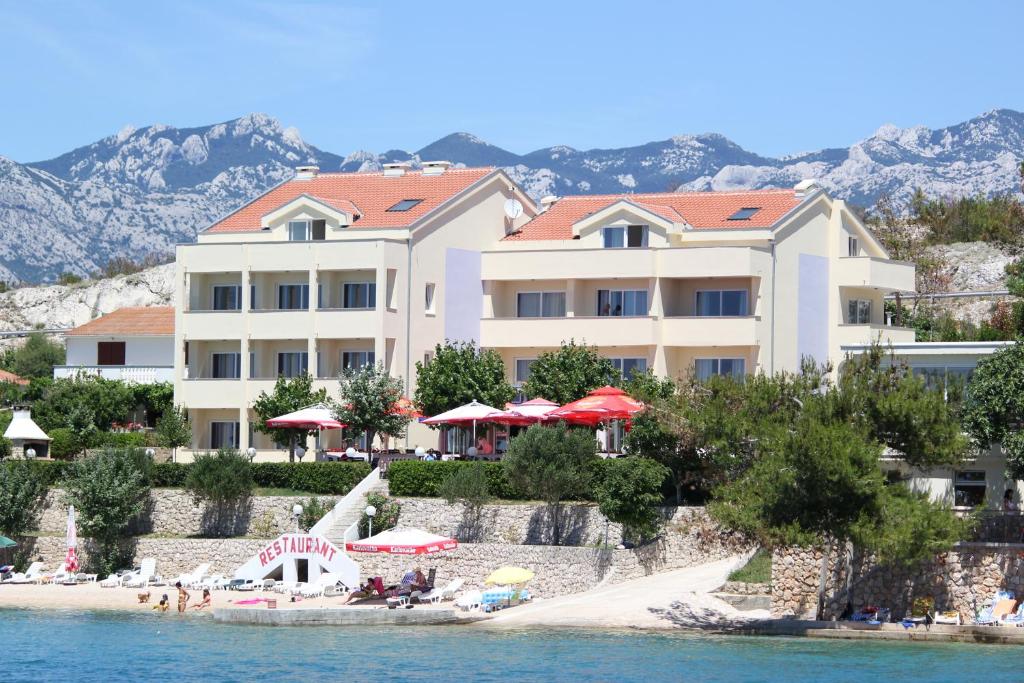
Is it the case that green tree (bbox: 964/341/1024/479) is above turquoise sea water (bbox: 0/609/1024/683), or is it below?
above

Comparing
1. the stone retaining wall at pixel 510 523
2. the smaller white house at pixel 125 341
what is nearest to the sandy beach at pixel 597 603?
the stone retaining wall at pixel 510 523

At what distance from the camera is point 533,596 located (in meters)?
57.7

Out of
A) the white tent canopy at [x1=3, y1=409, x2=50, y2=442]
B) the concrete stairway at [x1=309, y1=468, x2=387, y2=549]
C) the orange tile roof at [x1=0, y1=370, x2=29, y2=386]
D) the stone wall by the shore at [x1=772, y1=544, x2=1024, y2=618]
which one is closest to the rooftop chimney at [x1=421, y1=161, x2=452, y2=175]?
the concrete stairway at [x1=309, y1=468, x2=387, y2=549]

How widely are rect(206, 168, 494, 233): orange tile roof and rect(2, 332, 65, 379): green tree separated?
34.9 m

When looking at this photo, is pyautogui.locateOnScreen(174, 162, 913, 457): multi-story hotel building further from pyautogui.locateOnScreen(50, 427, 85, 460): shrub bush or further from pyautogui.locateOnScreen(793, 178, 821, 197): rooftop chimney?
pyautogui.locateOnScreen(50, 427, 85, 460): shrub bush

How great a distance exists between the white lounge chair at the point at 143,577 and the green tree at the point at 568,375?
52.6 feet

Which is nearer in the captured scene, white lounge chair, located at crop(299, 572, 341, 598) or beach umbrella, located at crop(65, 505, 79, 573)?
white lounge chair, located at crop(299, 572, 341, 598)

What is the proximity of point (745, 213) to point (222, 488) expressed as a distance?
84.9 ft

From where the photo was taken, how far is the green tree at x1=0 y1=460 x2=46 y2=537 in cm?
6588

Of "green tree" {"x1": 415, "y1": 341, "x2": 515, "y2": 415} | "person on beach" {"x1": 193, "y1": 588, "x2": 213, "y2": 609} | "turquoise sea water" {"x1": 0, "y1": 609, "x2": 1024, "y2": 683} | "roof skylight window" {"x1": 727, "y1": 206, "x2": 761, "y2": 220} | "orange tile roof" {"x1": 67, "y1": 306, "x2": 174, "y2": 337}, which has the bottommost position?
"turquoise sea water" {"x1": 0, "y1": 609, "x2": 1024, "y2": 683}

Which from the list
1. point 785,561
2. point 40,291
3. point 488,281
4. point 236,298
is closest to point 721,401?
point 785,561

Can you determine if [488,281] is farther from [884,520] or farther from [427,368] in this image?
[884,520]

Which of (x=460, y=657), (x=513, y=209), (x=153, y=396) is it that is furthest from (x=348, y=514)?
(x=153, y=396)

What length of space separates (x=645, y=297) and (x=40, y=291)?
8141cm
